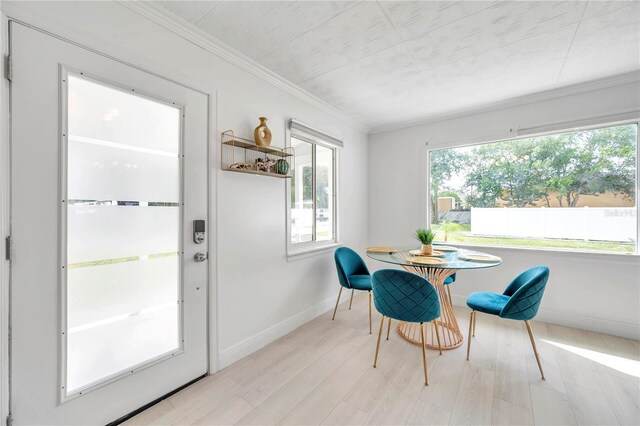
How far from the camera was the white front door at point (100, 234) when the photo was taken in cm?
128

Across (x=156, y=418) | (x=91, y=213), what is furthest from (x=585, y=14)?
(x=156, y=418)

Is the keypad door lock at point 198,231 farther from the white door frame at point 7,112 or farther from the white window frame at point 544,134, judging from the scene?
the white window frame at point 544,134

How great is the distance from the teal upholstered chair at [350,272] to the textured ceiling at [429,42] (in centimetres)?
189

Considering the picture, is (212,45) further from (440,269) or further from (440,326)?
(440,326)

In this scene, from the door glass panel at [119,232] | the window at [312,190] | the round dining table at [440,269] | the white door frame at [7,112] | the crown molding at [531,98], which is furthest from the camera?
the window at [312,190]

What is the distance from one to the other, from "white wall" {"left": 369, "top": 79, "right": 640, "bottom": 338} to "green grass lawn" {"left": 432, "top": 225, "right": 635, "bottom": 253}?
0.11 meters

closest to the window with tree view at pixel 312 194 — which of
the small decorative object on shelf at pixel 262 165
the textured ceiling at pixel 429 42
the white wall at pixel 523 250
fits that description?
the small decorative object on shelf at pixel 262 165

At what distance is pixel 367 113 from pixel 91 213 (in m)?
3.17

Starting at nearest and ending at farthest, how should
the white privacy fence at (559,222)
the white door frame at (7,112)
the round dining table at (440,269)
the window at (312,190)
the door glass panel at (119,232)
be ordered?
the white door frame at (7,112)
the door glass panel at (119,232)
the round dining table at (440,269)
the white privacy fence at (559,222)
the window at (312,190)

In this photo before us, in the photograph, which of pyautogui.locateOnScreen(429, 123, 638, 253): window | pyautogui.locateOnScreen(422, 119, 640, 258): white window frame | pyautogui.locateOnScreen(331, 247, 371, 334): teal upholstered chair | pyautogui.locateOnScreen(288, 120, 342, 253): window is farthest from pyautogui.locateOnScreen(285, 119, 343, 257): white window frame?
pyautogui.locateOnScreen(429, 123, 638, 253): window

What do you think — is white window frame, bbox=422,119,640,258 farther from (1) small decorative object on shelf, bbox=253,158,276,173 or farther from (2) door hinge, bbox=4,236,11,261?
A: (2) door hinge, bbox=4,236,11,261

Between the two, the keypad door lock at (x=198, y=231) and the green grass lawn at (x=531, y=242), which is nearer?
the keypad door lock at (x=198, y=231)

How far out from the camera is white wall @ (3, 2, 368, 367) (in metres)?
1.49

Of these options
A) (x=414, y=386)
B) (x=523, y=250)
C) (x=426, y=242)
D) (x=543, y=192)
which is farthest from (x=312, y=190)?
(x=543, y=192)
